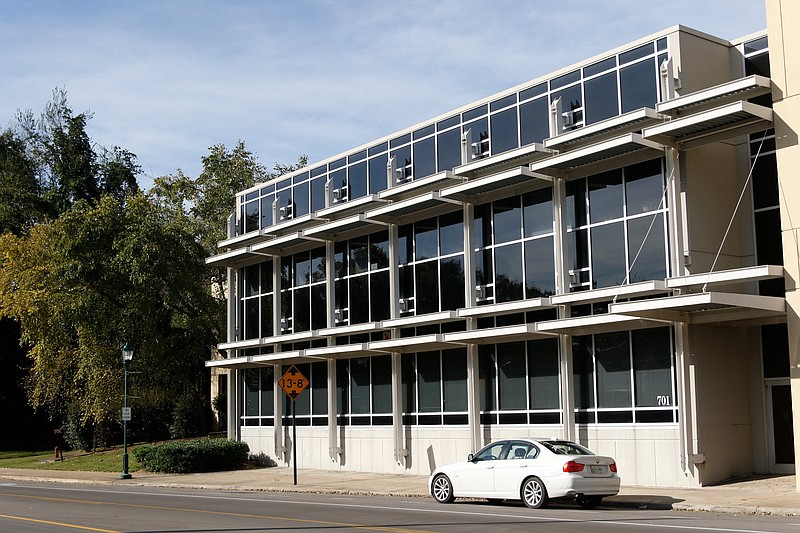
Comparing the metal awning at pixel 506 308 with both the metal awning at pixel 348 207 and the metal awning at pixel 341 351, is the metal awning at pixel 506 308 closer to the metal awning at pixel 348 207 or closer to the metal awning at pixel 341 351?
the metal awning at pixel 341 351

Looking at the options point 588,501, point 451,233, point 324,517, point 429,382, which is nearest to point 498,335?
point 451,233

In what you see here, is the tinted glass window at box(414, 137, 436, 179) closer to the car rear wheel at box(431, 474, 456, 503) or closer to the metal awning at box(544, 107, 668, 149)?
the metal awning at box(544, 107, 668, 149)

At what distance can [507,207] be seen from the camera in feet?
93.1

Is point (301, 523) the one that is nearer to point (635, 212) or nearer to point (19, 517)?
point (19, 517)

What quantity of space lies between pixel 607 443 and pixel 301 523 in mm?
10602

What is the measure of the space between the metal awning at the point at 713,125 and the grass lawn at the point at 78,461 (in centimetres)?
2457

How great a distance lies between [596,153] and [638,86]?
203 cm

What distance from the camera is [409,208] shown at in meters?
30.6

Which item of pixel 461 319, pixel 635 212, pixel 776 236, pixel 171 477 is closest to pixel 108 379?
pixel 171 477

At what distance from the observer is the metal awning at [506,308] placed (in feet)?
85.1

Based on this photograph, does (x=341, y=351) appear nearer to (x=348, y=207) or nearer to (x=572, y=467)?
(x=348, y=207)

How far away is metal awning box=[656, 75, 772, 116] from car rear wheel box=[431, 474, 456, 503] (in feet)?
33.1

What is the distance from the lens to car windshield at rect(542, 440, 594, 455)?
780 inches

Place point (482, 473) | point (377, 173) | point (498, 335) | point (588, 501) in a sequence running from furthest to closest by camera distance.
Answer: point (377, 173) < point (498, 335) < point (482, 473) < point (588, 501)
